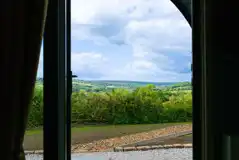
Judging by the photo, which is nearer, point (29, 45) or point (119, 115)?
point (29, 45)

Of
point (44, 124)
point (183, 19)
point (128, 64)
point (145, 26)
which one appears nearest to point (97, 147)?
point (44, 124)

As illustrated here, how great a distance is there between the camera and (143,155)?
2447 millimetres

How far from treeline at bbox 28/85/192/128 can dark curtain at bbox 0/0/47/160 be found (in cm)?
56

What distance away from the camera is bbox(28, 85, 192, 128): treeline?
241 cm

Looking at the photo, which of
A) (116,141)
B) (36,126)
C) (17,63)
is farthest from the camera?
(116,141)

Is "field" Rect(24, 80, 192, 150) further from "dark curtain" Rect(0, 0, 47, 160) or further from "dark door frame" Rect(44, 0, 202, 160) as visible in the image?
"dark curtain" Rect(0, 0, 47, 160)

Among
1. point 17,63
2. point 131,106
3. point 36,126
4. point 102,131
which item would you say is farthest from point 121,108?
point 17,63

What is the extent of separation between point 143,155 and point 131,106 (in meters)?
0.38

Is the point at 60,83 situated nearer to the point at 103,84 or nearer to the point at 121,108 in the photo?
the point at 103,84

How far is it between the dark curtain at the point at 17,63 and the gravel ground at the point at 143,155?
0.66 meters

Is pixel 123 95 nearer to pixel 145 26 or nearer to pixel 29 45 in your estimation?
pixel 145 26

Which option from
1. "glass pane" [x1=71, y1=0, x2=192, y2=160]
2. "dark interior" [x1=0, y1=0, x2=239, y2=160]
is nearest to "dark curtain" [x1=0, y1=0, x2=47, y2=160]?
"dark interior" [x1=0, y1=0, x2=239, y2=160]
